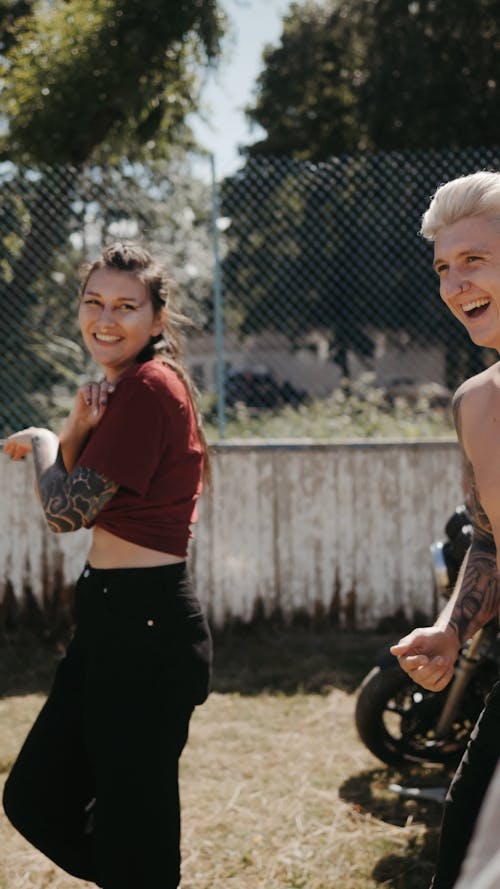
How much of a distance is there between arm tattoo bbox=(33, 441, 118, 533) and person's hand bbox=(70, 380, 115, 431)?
7.3 inches

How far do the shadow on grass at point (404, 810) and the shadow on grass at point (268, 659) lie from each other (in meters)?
1.07

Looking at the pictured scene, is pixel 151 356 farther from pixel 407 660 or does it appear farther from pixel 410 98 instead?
pixel 410 98

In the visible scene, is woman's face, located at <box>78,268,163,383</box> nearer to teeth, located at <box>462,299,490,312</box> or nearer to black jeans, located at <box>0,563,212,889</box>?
black jeans, located at <box>0,563,212,889</box>

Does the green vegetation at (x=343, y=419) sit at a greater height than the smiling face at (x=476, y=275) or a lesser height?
greater

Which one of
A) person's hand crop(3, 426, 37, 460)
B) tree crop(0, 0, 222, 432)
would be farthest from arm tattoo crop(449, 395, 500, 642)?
tree crop(0, 0, 222, 432)

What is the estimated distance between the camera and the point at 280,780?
3943 mm

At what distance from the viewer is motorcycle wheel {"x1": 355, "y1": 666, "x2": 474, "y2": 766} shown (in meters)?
3.78

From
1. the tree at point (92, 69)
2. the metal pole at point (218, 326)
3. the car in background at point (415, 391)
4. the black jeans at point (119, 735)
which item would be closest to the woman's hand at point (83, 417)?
the black jeans at point (119, 735)

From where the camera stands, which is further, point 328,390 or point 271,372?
point 328,390

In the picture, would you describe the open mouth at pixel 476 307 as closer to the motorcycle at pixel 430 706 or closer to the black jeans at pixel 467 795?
the black jeans at pixel 467 795

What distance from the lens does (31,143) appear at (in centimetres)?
1013

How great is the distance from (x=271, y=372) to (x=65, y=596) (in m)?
2.13

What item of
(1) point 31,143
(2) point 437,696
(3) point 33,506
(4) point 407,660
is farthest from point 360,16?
(4) point 407,660

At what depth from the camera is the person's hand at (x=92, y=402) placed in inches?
93.6
